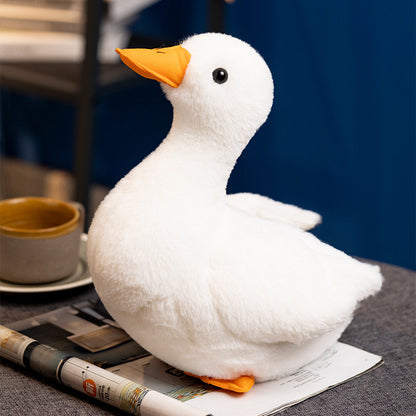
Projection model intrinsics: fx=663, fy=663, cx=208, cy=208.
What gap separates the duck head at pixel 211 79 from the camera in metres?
0.56


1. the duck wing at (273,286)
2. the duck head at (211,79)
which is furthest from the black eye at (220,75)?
the duck wing at (273,286)

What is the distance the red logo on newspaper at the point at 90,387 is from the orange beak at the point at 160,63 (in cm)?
27

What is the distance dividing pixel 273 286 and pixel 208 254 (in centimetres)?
6

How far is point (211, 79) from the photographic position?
56cm

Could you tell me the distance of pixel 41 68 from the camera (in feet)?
5.54

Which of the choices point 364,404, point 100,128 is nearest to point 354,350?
point 364,404

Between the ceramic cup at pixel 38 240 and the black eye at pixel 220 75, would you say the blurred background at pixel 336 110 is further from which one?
the black eye at pixel 220 75

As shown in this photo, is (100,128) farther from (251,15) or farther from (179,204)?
(179,204)

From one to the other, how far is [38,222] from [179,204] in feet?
1.08

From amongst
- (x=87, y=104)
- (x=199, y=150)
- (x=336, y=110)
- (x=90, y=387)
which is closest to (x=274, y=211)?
(x=199, y=150)

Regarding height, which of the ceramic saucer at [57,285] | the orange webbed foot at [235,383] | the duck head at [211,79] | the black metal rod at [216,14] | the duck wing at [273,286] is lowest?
the ceramic saucer at [57,285]

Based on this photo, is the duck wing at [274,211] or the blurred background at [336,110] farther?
the blurred background at [336,110]

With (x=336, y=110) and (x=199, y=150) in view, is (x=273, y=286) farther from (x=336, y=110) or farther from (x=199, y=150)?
(x=336, y=110)

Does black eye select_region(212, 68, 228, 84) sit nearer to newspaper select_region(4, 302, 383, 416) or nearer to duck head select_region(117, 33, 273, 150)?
duck head select_region(117, 33, 273, 150)
